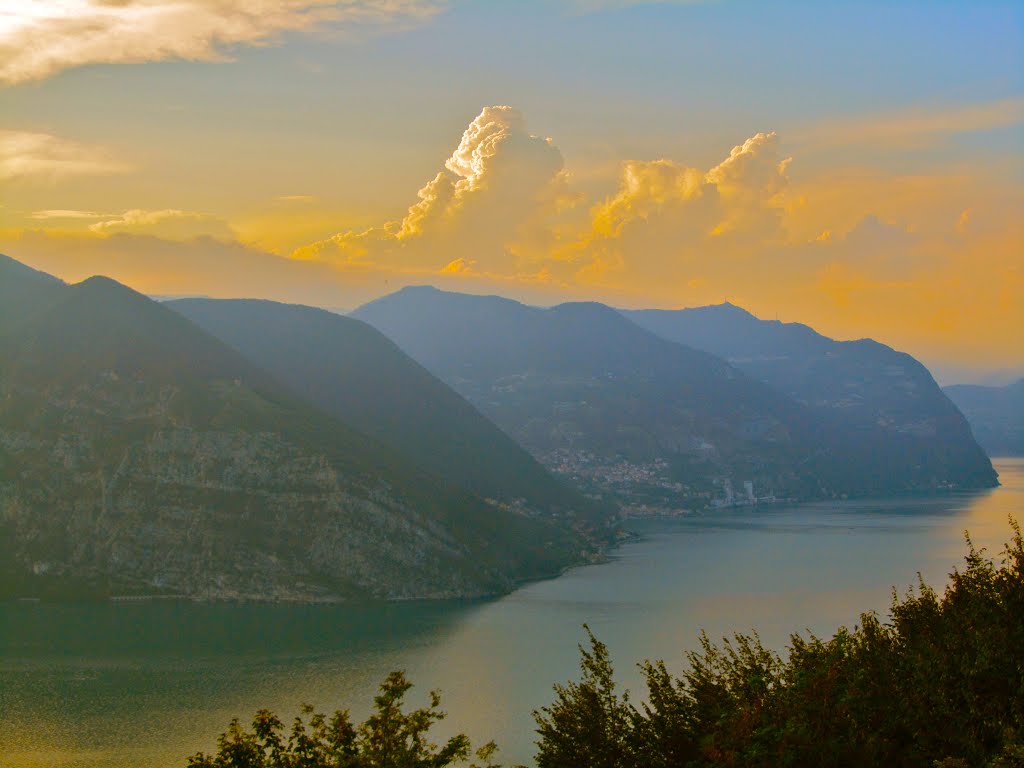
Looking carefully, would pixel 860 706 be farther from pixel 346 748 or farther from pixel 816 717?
pixel 346 748

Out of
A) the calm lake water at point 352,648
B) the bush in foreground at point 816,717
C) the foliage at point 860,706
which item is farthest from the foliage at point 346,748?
the calm lake water at point 352,648

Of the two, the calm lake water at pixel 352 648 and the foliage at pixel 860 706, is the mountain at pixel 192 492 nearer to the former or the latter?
the calm lake water at pixel 352 648

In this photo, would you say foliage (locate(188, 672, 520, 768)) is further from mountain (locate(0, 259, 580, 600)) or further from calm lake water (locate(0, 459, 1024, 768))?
mountain (locate(0, 259, 580, 600))

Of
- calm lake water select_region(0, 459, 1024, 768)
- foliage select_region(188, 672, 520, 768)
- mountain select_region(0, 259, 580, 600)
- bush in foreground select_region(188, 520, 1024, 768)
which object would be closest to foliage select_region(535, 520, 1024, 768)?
bush in foreground select_region(188, 520, 1024, 768)

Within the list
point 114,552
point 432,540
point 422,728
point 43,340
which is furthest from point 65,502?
point 422,728

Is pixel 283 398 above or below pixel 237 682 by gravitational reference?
above

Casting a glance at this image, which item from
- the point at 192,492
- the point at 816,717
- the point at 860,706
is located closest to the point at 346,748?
the point at 816,717

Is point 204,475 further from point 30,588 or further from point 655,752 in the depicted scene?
point 655,752

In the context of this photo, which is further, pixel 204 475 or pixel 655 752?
pixel 204 475
